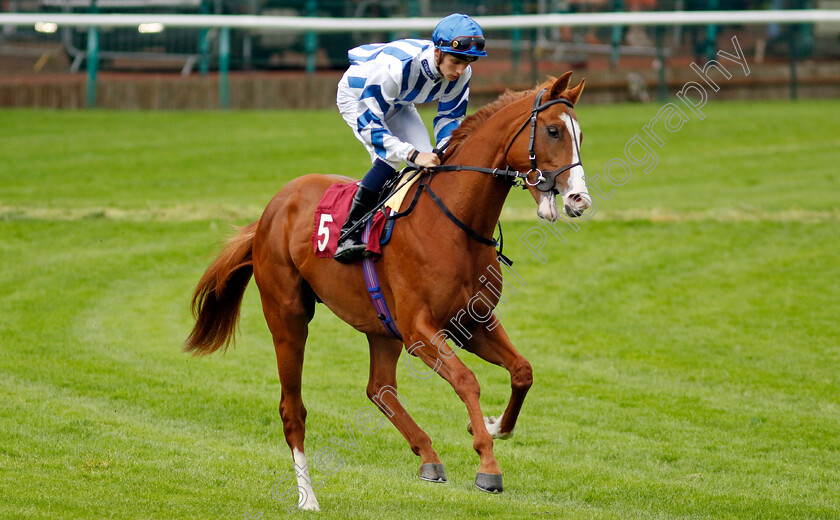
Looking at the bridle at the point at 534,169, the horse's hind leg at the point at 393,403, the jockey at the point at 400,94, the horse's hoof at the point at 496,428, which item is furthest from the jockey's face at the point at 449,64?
the horse's hoof at the point at 496,428

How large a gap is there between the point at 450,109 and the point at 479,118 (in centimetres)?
46

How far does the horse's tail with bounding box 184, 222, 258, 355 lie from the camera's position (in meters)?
6.72

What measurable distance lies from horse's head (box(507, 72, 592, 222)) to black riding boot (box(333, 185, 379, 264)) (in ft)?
3.20

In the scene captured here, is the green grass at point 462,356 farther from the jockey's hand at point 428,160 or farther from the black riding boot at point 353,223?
the jockey's hand at point 428,160

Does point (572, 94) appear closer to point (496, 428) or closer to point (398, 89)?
point (398, 89)

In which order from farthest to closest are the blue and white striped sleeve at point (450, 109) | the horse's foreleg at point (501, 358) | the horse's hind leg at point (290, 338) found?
the horse's hind leg at point (290, 338), the blue and white striped sleeve at point (450, 109), the horse's foreleg at point (501, 358)

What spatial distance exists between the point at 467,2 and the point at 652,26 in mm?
3963

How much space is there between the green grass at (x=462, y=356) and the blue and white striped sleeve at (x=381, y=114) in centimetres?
188

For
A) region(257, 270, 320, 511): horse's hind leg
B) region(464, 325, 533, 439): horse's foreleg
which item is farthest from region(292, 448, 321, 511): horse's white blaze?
region(464, 325, 533, 439): horse's foreleg

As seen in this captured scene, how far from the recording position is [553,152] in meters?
4.77

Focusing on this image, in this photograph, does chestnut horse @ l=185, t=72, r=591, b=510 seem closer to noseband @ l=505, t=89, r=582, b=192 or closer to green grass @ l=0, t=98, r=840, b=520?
noseband @ l=505, t=89, r=582, b=192

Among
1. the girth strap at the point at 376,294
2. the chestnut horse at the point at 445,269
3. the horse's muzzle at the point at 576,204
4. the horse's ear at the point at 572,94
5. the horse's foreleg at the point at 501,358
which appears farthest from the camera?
the girth strap at the point at 376,294

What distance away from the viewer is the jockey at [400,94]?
207 inches

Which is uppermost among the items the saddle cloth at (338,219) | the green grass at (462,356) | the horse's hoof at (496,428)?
the saddle cloth at (338,219)
